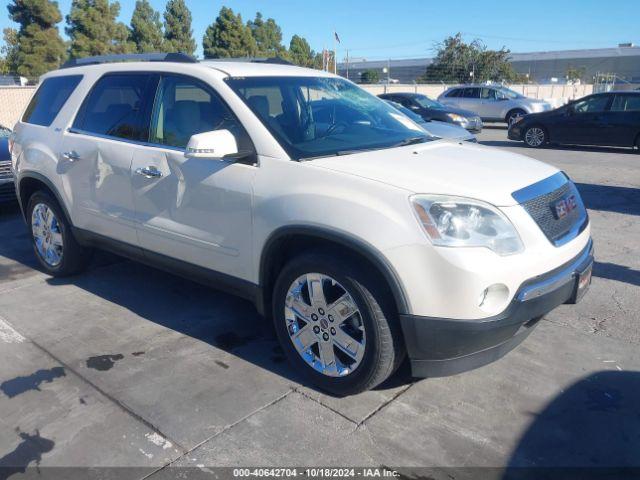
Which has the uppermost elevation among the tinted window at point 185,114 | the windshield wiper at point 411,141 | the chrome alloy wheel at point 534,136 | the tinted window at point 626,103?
the tinted window at point 185,114

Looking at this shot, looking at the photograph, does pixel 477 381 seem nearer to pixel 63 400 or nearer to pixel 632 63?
pixel 63 400

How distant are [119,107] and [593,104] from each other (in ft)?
42.8

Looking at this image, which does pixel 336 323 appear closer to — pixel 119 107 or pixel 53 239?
pixel 119 107

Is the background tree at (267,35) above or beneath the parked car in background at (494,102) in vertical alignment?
above

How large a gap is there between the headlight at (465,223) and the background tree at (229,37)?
40075 mm

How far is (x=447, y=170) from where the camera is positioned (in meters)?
3.20

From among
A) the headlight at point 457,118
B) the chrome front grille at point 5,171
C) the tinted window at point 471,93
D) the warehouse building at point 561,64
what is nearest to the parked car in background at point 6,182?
the chrome front grille at point 5,171

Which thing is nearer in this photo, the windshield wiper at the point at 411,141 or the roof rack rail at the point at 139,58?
the windshield wiper at the point at 411,141

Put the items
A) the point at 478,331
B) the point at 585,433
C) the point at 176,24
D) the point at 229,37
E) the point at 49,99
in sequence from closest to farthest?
1. the point at 478,331
2. the point at 585,433
3. the point at 49,99
4. the point at 229,37
5. the point at 176,24

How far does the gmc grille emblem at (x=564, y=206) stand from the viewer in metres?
3.24

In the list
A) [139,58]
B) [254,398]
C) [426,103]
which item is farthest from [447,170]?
[426,103]

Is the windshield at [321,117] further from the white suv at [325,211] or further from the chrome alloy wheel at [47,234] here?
the chrome alloy wheel at [47,234]

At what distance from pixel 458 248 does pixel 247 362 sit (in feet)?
5.64

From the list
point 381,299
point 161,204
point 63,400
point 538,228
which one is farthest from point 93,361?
point 538,228
